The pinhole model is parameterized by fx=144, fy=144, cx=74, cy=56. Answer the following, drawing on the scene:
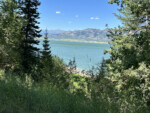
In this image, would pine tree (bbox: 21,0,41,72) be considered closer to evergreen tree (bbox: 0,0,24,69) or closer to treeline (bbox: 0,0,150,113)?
evergreen tree (bbox: 0,0,24,69)

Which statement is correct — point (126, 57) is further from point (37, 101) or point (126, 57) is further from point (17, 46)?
point (17, 46)

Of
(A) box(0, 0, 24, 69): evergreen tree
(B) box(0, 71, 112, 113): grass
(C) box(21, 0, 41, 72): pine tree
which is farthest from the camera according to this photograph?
(C) box(21, 0, 41, 72): pine tree

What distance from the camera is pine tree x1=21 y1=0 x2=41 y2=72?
57.9 ft

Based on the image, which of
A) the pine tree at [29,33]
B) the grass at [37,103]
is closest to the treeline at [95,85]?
the grass at [37,103]


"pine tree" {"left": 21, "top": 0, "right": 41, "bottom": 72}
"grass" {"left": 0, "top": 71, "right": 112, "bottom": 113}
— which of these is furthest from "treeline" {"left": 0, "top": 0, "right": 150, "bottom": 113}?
"pine tree" {"left": 21, "top": 0, "right": 41, "bottom": 72}

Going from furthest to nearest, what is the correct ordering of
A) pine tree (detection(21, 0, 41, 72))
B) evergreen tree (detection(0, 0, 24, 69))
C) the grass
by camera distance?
pine tree (detection(21, 0, 41, 72)) < evergreen tree (detection(0, 0, 24, 69)) < the grass

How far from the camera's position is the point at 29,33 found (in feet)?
60.1

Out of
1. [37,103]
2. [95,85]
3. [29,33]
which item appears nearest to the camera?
[37,103]

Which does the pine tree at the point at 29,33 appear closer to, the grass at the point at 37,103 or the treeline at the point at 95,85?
the treeline at the point at 95,85

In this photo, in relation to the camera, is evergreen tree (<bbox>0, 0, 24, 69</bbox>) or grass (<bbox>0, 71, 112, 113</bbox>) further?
evergreen tree (<bbox>0, 0, 24, 69</bbox>)

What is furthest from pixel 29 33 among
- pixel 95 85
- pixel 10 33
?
pixel 95 85

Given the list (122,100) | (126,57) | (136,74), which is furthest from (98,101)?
(126,57)

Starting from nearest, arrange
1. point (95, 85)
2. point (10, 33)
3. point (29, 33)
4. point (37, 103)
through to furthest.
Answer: point (37, 103) < point (95, 85) < point (10, 33) < point (29, 33)

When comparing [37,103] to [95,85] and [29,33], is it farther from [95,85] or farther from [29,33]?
[29,33]
